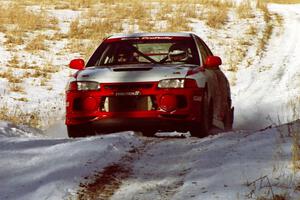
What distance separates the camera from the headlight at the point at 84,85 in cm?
843

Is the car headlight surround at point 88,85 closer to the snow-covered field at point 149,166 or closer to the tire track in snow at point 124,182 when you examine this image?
the snow-covered field at point 149,166

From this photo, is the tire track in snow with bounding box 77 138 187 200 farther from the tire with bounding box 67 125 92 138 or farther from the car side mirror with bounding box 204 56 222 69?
the car side mirror with bounding box 204 56 222 69

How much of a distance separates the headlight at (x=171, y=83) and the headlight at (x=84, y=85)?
0.79m

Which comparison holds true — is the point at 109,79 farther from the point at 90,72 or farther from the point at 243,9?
the point at 243,9

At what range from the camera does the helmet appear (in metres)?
9.41

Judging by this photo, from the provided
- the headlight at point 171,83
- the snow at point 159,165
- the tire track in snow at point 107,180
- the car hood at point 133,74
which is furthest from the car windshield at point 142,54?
the tire track in snow at point 107,180

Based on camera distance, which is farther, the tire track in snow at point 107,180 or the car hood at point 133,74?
the car hood at point 133,74

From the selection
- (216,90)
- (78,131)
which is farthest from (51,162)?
(216,90)

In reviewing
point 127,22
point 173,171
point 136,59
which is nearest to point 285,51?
Result: point 127,22

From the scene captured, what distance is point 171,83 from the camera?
8367 mm

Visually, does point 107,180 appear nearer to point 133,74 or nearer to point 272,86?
point 133,74

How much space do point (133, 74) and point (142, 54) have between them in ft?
3.88

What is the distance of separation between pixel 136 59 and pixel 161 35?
0.53 metres

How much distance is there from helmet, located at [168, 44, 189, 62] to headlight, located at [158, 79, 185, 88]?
1.04m
